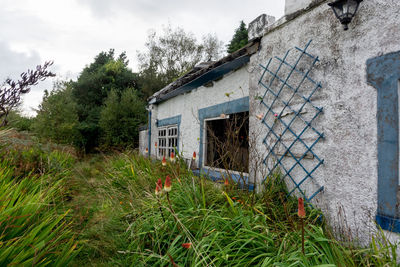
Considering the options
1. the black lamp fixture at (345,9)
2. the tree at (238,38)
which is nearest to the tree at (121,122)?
the tree at (238,38)

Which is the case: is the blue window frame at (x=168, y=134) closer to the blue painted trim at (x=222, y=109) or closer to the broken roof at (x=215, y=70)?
the broken roof at (x=215, y=70)

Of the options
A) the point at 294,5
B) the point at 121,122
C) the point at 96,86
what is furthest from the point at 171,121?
the point at 96,86

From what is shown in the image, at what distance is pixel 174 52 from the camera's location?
788 inches

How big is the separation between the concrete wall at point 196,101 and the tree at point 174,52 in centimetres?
1196

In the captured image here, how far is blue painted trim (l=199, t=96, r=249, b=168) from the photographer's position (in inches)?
176

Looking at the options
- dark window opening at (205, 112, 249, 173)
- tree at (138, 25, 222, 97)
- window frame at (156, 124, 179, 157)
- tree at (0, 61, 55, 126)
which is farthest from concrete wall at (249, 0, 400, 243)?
tree at (138, 25, 222, 97)

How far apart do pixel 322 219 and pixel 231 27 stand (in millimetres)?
22547

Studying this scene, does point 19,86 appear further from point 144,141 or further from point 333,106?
point 144,141

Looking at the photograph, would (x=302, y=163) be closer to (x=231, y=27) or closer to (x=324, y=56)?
(x=324, y=56)

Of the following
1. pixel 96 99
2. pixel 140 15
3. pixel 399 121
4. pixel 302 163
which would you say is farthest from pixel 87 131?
pixel 399 121

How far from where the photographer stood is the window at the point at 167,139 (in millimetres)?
7602

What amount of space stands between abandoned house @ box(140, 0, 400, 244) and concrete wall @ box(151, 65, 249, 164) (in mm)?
552

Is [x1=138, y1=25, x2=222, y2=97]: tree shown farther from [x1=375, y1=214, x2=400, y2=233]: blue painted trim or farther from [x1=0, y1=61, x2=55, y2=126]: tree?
[x1=375, y1=214, x2=400, y2=233]: blue painted trim

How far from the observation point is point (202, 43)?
20.2 meters
